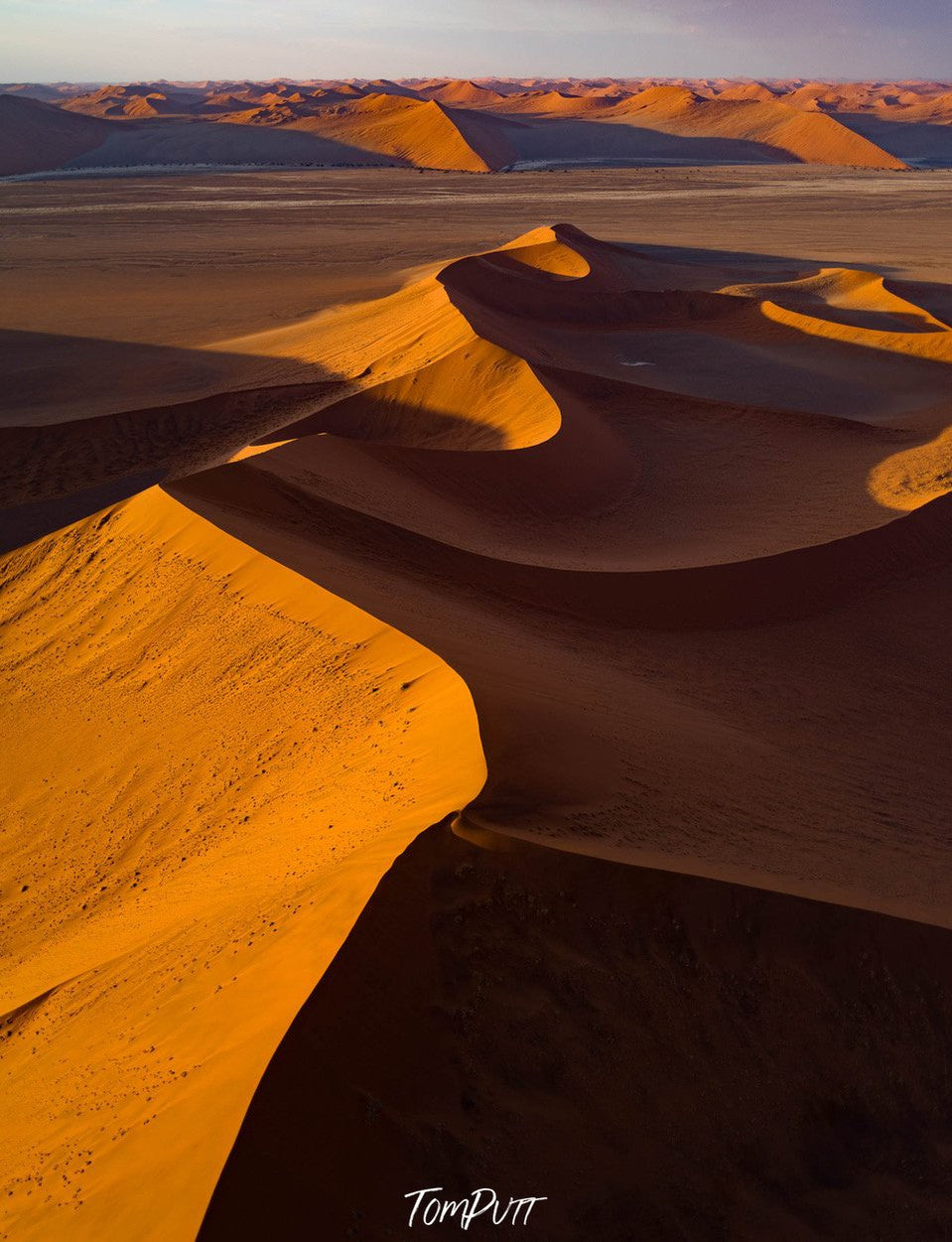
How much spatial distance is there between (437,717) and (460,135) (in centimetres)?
7180

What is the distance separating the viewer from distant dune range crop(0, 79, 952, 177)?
228 ft

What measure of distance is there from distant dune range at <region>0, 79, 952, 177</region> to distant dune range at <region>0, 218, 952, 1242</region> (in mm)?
58297

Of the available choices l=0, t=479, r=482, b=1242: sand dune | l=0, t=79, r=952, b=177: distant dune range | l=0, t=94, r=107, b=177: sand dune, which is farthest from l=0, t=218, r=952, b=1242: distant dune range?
l=0, t=94, r=107, b=177: sand dune

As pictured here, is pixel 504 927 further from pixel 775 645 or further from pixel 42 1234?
pixel 775 645

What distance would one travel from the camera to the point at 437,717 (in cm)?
671

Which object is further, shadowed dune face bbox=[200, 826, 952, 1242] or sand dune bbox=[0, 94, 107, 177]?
sand dune bbox=[0, 94, 107, 177]

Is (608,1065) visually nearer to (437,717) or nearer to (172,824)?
(437,717)

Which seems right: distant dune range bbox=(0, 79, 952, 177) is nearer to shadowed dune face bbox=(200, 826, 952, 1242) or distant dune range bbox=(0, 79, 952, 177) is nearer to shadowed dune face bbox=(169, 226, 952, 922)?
shadowed dune face bbox=(169, 226, 952, 922)

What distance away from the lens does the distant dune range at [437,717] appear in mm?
4684

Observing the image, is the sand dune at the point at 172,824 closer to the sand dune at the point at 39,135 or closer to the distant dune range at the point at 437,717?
the distant dune range at the point at 437,717

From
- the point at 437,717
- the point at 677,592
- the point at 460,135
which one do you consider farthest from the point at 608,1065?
the point at 460,135

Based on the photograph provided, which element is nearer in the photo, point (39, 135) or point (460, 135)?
point (39, 135)

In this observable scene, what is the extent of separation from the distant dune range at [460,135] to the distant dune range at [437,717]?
58297mm

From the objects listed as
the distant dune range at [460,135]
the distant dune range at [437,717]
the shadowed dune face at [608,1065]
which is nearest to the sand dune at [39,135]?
the distant dune range at [460,135]
